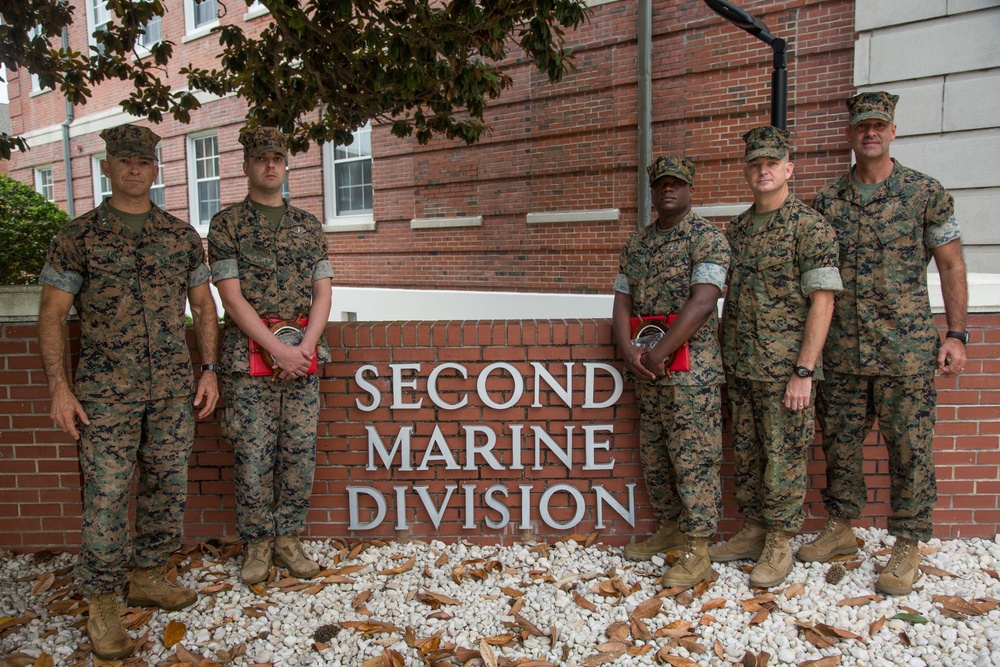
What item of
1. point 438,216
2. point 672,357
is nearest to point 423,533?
point 672,357

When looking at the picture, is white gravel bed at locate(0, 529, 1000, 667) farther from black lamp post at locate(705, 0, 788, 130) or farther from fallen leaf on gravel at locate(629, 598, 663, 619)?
black lamp post at locate(705, 0, 788, 130)

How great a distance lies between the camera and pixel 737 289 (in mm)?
3133

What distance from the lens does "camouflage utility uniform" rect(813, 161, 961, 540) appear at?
2969 millimetres

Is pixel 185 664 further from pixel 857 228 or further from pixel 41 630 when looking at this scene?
pixel 857 228

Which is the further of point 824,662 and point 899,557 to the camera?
point 899,557

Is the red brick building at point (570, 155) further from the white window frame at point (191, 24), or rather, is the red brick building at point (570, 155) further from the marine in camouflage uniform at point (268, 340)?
the marine in camouflage uniform at point (268, 340)

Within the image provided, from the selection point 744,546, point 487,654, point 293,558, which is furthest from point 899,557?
point 293,558

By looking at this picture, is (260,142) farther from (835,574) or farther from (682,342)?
(835,574)

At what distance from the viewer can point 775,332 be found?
3012 millimetres

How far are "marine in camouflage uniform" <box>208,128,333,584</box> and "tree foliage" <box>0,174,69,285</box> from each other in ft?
12.8

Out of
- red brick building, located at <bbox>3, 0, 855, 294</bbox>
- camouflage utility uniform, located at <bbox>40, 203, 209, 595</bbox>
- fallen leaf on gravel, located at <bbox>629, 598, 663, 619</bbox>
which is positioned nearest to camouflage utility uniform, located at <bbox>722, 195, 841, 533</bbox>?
fallen leaf on gravel, located at <bbox>629, 598, 663, 619</bbox>

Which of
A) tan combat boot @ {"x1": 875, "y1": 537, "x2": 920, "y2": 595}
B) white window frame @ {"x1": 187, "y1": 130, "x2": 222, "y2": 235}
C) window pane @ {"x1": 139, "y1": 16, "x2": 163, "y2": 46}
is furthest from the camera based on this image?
window pane @ {"x1": 139, "y1": 16, "x2": 163, "y2": 46}

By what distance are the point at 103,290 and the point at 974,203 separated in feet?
21.7

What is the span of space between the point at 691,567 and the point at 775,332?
1.11 meters
